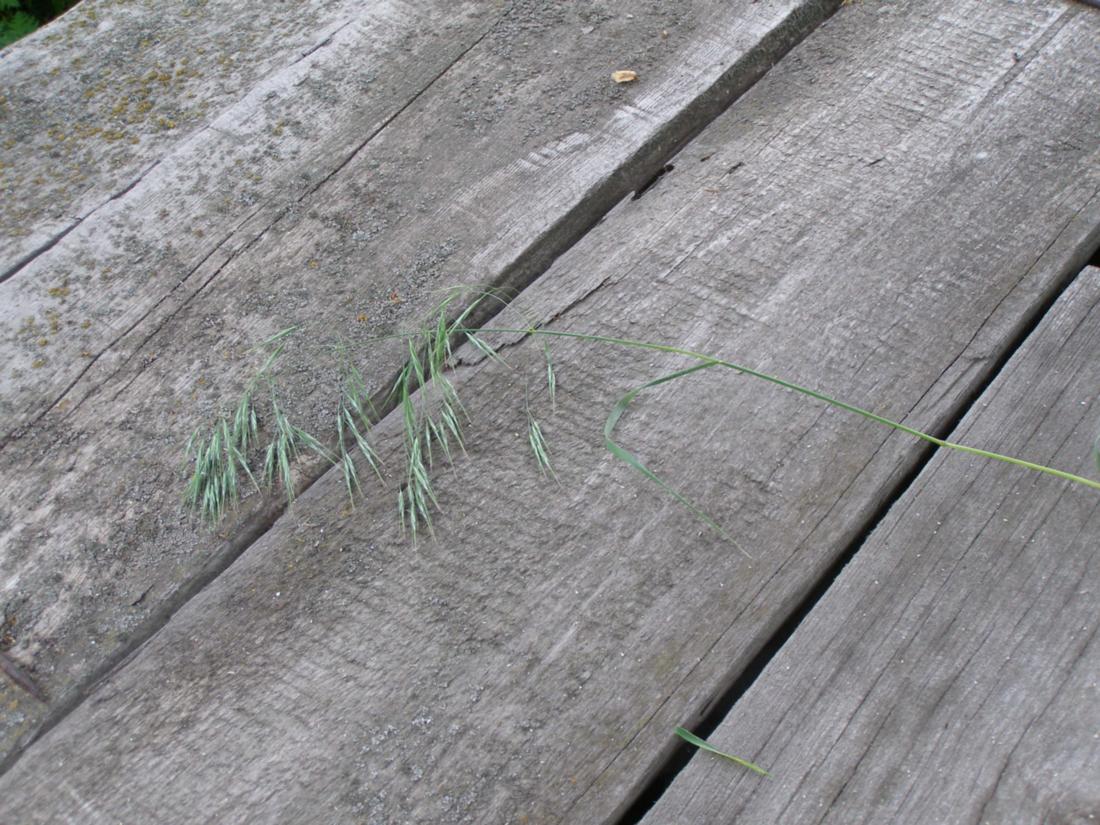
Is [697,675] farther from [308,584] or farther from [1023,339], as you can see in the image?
[1023,339]

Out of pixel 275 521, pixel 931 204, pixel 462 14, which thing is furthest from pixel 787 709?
pixel 462 14

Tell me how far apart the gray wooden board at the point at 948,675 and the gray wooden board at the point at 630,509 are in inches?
2.5

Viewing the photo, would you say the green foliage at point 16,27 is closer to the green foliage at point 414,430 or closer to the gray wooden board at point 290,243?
the gray wooden board at point 290,243

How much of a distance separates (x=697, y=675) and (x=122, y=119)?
1.56 m

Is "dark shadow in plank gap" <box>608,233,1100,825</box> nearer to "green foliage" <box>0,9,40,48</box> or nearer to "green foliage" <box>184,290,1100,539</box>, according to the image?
"green foliage" <box>184,290,1100,539</box>

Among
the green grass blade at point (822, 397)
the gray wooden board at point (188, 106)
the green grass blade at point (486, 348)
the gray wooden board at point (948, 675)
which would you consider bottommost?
the gray wooden board at point (948, 675)

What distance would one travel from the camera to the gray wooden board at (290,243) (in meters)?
1.55

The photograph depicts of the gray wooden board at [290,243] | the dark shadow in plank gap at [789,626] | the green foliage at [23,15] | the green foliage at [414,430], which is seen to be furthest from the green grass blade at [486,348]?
the green foliage at [23,15]

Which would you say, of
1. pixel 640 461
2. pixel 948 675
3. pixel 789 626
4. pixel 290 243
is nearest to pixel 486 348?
pixel 640 461

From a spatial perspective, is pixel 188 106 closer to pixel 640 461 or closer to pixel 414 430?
pixel 414 430

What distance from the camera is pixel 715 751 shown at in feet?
4.29

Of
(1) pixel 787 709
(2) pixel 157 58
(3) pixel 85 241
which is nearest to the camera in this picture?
(1) pixel 787 709

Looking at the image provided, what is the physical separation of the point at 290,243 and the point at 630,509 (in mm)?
816

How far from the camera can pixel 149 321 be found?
179cm
